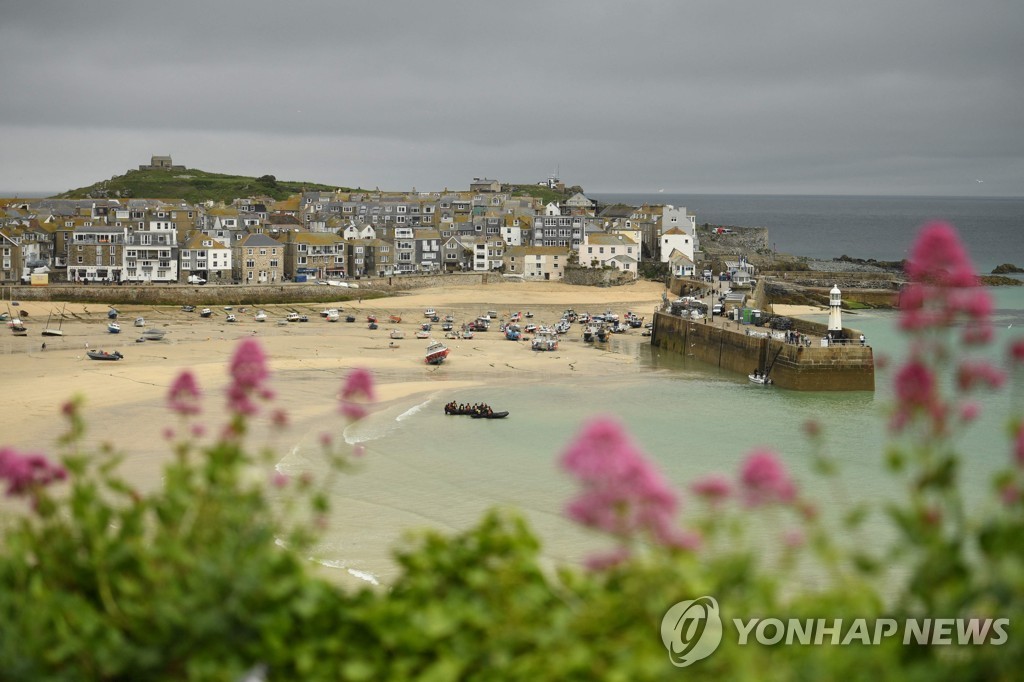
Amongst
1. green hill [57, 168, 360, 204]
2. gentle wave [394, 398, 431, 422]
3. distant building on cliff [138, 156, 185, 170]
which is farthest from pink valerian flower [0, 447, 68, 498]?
distant building on cliff [138, 156, 185, 170]

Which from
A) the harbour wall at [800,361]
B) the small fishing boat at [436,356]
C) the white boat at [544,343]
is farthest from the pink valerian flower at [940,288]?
the white boat at [544,343]

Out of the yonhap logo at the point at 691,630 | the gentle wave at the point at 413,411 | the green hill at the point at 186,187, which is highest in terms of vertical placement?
the green hill at the point at 186,187

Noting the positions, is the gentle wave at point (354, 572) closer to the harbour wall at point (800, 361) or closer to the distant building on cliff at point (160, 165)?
the harbour wall at point (800, 361)

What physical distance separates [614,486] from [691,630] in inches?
52.1

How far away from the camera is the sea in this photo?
1545cm

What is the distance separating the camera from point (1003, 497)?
3.53 meters

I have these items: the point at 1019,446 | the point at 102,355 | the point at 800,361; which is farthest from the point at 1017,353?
the point at 102,355

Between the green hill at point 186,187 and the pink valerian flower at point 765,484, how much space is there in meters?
104

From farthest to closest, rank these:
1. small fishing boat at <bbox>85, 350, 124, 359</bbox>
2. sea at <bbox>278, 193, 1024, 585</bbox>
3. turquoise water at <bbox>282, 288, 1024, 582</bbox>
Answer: small fishing boat at <bbox>85, 350, 124, 359</bbox> → turquoise water at <bbox>282, 288, 1024, 582</bbox> → sea at <bbox>278, 193, 1024, 585</bbox>

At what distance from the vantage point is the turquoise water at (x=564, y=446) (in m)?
16.1

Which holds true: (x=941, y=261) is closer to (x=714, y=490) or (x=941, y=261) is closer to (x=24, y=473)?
(x=714, y=490)

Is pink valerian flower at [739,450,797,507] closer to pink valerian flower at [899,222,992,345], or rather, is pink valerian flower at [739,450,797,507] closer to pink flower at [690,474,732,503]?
pink flower at [690,474,732,503]

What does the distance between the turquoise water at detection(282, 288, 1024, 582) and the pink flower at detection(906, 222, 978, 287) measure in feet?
23.1

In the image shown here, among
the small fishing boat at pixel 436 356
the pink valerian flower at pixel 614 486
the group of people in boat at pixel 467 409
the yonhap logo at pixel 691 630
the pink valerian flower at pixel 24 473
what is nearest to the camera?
the pink valerian flower at pixel 614 486
